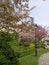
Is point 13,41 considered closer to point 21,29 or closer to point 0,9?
point 21,29

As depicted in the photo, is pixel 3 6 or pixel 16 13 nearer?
pixel 3 6

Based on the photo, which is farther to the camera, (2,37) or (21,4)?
(2,37)

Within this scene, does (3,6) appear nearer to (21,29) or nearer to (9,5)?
(9,5)

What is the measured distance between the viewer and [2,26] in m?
7.32

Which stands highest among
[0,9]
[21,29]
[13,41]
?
[0,9]

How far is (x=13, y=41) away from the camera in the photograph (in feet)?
26.6

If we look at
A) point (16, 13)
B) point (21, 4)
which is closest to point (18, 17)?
point (16, 13)

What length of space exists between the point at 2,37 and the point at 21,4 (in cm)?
128

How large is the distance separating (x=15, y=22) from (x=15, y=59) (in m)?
1.22

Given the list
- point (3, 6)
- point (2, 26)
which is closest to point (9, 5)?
point (3, 6)

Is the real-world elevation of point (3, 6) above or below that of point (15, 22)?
above

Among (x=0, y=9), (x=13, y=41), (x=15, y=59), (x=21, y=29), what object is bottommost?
(x=15, y=59)

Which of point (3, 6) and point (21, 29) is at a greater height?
point (3, 6)

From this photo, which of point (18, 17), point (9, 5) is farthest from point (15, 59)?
point (9, 5)
